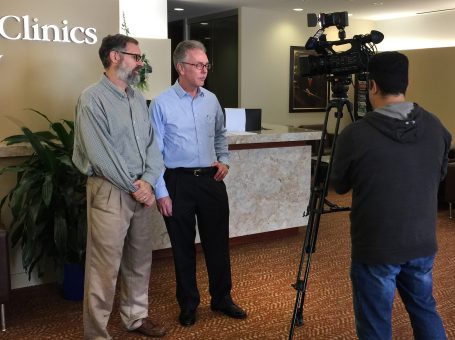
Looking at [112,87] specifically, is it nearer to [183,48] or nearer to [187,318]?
[183,48]

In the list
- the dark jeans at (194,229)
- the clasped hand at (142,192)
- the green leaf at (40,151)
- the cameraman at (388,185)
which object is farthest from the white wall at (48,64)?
the cameraman at (388,185)

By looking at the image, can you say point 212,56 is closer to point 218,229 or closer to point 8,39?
Answer: point 8,39

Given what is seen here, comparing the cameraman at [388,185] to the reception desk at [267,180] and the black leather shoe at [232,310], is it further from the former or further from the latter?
the reception desk at [267,180]

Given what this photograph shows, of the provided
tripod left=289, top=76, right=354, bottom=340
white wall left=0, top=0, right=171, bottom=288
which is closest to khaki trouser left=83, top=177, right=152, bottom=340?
tripod left=289, top=76, right=354, bottom=340

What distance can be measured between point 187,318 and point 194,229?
0.50 m

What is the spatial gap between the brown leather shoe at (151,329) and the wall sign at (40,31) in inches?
95.7

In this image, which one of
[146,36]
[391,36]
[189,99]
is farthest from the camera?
[391,36]

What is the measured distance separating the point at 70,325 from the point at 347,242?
8.63 ft

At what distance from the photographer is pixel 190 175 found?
2842 mm

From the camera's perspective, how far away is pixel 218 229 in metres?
2.98

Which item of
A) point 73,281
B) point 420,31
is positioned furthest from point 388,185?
point 420,31

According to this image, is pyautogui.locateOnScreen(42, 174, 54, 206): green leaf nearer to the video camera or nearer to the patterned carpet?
the patterned carpet

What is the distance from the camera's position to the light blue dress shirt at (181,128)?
2.79 m

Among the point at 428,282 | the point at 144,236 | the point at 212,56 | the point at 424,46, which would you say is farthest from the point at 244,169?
the point at 424,46
